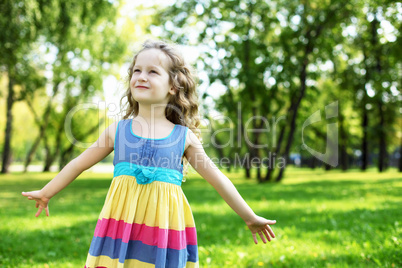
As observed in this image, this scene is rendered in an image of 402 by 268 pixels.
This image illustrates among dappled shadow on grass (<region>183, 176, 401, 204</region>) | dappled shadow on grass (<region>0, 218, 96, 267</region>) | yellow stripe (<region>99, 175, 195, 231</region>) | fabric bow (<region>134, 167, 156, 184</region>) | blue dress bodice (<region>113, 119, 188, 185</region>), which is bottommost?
dappled shadow on grass (<region>183, 176, 401, 204</region>)

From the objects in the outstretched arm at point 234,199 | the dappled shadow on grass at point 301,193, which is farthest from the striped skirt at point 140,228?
→ the dappled shadow on grass at point 301,193

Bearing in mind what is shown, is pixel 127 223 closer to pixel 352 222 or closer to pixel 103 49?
pixel 352 222

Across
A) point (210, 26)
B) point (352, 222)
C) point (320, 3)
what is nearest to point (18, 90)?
point (210, 26)

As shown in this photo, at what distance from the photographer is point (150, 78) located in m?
2.33

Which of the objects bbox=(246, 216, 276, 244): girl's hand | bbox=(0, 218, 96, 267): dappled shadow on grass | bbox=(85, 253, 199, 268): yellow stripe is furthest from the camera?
bbox=(0, 218, 96, 267): dappled shadow on grass

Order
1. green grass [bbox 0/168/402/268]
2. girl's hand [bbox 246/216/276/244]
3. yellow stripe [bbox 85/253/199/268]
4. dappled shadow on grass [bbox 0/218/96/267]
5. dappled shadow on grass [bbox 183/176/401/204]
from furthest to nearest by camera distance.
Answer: dappled shadow on grass [bbox 183/176/401/204]
dappled shadow on grass [bbox 0/218/96/267]
green grass [bbox 0/168/402/268]
girl's hand [bbox 246/216/276/244]
yellow stripe [bbox 85/253/199/268]

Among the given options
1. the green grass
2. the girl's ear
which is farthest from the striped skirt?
the green grass

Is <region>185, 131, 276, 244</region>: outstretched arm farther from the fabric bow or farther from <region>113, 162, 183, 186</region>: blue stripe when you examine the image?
the fabric bow

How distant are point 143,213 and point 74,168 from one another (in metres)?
0.59

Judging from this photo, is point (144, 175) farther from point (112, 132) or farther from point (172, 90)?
point (172, 90)

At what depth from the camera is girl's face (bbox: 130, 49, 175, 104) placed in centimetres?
232

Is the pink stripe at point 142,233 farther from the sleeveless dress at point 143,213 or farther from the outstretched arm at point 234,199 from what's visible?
the outstretched arm at point 234,199

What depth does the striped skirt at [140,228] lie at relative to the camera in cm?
215

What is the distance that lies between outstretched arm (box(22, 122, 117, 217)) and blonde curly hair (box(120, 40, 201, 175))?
0.33 m
